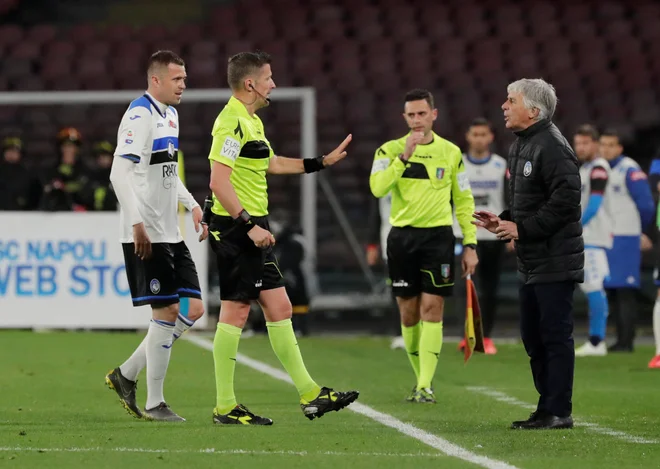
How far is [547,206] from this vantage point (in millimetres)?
7328

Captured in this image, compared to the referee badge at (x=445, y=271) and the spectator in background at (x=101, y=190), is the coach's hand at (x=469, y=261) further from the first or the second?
the spectator in background at (x=101, y=190)

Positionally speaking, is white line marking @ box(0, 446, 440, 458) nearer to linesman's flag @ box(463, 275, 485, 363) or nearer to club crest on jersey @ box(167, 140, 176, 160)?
club crest on jersey @ box(167, 140, 176, 160)

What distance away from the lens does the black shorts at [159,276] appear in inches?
303

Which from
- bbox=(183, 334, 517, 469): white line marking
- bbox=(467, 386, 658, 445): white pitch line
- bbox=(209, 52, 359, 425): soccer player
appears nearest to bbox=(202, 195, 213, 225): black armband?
bbox=(209, 52, 359, 425): soccer player

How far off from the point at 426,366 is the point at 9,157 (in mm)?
7830

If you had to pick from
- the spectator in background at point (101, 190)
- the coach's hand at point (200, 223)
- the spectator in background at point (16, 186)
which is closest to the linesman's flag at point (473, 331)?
the coach's hand at point (200, 223)

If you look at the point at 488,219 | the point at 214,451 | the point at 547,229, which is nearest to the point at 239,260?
the point at 488,219

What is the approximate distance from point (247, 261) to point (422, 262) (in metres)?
2.04

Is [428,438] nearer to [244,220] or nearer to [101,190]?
[244,220]

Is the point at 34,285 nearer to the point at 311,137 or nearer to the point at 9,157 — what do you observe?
the point at 9,157

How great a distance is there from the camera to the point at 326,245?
16.1 m

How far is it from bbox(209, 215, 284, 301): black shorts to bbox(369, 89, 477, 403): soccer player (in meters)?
1.70

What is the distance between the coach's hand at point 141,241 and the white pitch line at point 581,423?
2434 mm

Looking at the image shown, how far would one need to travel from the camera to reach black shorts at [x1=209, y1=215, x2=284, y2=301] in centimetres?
761
